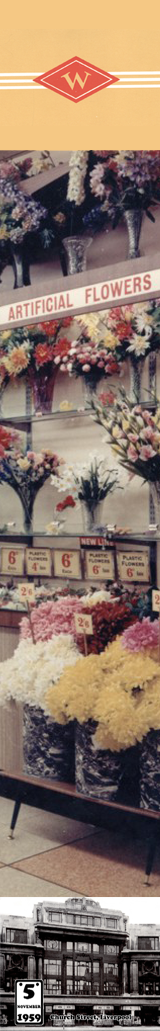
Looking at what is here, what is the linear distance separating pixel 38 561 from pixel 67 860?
38.3 inches

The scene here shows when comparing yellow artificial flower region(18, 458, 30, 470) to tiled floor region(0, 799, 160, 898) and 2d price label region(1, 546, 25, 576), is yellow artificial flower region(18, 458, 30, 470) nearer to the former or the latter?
2d price label region(1, 546, 25, 576)

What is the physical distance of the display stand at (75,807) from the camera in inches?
134

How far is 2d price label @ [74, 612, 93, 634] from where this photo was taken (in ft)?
11.6

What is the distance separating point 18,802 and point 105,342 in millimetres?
1561

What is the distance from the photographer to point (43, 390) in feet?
12.0

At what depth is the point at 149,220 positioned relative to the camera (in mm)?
3314

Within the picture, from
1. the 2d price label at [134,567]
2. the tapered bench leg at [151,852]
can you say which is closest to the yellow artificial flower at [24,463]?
the 2d price label at [134,567]

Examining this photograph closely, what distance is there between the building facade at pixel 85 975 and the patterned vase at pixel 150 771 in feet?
1.39

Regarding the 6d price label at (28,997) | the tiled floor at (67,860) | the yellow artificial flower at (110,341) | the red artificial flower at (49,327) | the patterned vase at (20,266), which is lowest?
the 6d price label at (28,997)

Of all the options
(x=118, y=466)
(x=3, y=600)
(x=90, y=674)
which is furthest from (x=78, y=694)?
(x=118, y=466)

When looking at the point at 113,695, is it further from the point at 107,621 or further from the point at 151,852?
the point at 151,852

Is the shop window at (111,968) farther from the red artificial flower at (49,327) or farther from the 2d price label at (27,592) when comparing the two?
the red artificial flower at (49,327)
